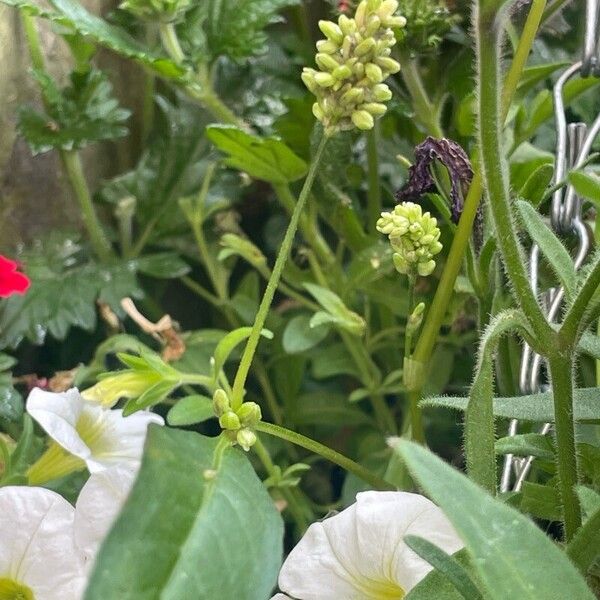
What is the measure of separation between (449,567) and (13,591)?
0.22 metres

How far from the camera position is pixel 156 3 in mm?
547

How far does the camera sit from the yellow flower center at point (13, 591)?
0.36 meters

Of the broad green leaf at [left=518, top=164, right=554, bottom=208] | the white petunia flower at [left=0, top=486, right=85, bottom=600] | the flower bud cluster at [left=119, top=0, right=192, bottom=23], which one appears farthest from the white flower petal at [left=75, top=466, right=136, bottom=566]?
the flower bud cluster at [left=119, top=0, right=192, bottom=23]

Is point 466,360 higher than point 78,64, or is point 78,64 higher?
point 78,64

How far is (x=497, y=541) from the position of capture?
226 mm

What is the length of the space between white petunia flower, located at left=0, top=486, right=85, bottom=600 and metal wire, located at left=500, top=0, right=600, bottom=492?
21cm

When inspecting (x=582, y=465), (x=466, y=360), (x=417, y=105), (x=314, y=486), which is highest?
(x=417, y=105)

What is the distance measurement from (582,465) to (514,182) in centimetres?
21

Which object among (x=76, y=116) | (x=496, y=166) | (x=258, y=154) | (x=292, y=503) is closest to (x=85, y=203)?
(x=76, y=116)

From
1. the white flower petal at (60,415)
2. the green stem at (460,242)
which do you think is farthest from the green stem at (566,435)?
the white flower petal at (60,415)

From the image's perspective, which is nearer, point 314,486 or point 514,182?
point 514,182

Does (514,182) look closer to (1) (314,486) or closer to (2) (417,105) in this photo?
(2) (417,105)

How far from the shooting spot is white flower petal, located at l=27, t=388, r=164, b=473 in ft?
1.28

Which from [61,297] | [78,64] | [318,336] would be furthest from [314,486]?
[78,64]
